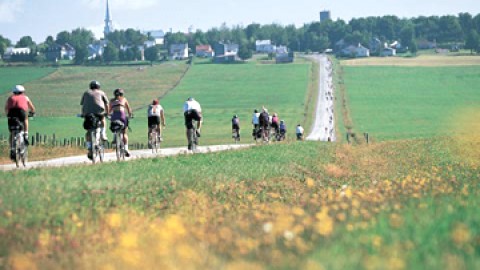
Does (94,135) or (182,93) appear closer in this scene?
(94,135)

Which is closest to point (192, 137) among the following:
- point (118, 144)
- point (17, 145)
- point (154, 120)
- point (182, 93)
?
point (154, 120)

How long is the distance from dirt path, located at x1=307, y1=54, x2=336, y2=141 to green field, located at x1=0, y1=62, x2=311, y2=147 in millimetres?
2469

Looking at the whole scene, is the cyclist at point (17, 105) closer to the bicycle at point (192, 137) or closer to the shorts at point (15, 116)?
the shorts at point (15, 116)

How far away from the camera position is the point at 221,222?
471 inches

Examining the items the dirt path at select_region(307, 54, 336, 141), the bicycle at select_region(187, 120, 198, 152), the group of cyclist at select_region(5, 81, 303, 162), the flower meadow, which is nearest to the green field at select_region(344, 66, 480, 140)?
the dirt path at select_region(307, 54, 336, 141)

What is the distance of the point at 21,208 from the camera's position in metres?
13.2

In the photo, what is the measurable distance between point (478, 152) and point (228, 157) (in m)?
9.80

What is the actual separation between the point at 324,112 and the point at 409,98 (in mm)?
25527

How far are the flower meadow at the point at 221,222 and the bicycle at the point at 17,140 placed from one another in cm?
288

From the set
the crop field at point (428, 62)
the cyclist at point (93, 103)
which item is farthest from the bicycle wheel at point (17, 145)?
the crop field at point (428, 62)

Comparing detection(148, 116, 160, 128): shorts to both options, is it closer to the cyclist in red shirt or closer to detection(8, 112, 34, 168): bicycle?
detection(8, 112, 34, 168): bicycle

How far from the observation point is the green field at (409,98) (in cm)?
9075

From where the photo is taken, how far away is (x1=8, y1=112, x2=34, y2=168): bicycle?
21.7 metres

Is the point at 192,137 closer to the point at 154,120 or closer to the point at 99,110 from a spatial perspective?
the point at 154,120
